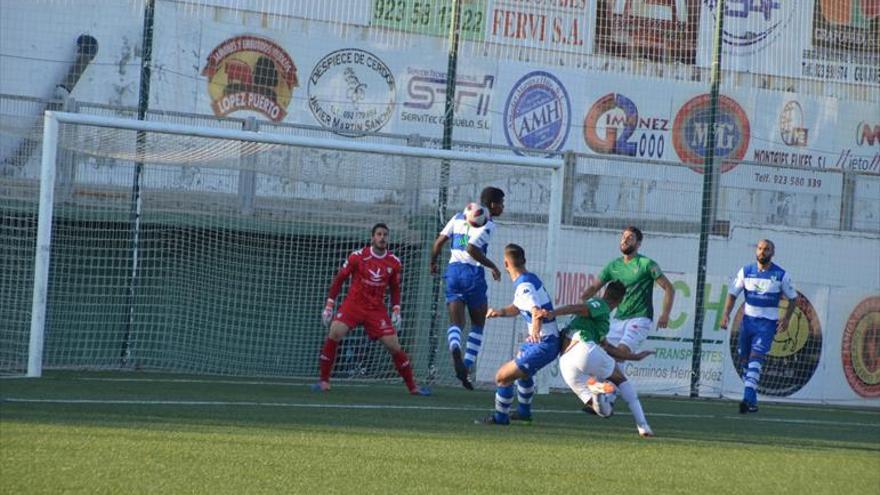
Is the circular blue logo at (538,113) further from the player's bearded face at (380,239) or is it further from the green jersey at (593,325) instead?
the green jersey at (593,325)

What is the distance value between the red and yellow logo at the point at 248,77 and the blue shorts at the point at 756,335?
1003cm

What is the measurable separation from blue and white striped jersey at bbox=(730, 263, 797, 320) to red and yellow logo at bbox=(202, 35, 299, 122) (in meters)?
9.88

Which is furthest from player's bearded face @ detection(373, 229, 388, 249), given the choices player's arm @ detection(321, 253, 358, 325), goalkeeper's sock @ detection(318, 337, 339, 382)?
goalkeeper's sock @ detection(318, 337, 339, 382)

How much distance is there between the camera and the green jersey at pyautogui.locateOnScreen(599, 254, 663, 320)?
13.1 m

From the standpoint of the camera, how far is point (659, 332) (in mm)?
17297

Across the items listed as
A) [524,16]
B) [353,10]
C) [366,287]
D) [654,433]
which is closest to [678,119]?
[524,16]

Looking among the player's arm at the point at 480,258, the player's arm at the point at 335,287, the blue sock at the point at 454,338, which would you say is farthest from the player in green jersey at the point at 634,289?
the player's arm at the point at 335,287

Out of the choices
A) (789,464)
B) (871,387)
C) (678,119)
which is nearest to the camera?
(789,464)

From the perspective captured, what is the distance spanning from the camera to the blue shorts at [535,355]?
1085cm

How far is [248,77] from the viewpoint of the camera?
22703 mm

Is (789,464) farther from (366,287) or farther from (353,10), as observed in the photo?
(353,10)

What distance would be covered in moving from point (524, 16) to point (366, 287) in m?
10.3

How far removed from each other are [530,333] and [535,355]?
21cm

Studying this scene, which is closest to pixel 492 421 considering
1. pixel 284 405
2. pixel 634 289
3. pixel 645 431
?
pixel 645 431
